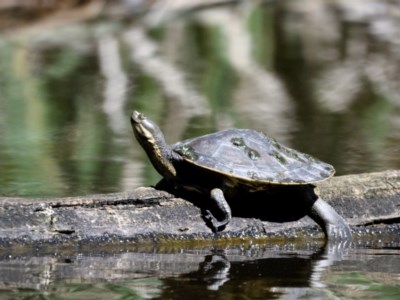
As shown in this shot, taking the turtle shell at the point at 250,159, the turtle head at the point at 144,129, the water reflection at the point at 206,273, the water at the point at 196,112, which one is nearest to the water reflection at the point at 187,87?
the water at the point at 196,112

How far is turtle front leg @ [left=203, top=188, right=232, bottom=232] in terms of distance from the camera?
15.9 feet

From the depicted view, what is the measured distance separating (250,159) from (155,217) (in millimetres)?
488

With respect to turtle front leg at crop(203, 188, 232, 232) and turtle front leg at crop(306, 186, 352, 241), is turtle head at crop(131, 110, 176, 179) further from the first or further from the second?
turtle front leg at crop(306, 186, 352, 241)

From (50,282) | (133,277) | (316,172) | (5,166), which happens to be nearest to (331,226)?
(316,172)

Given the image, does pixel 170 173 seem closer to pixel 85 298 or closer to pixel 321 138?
pixel 85 298

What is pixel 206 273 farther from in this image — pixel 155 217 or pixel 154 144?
pixel 154 144

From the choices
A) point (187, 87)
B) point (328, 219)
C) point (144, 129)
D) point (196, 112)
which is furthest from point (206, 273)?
point (187, 87)

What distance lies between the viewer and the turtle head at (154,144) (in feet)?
16.5

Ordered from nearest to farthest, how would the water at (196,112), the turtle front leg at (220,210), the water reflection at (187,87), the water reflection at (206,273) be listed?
the water reflection at (206,273), the water at (196,112), the turtle front leg at (220,210), the water reflection at (187,87)

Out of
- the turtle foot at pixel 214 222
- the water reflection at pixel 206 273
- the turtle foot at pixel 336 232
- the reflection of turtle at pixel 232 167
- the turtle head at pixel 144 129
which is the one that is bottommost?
the water reflection at pixel 206 273

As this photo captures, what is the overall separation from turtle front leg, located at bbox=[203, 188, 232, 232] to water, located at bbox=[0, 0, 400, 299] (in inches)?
4.4

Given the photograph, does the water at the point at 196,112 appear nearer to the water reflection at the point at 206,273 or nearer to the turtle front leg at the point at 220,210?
the water reflection at the point at 206,273

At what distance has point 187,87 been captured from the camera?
11867 millimetres

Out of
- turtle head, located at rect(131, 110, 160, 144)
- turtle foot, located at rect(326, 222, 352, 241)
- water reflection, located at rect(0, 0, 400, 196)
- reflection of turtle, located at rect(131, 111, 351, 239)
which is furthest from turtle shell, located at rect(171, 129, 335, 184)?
water reflection, located at rect(0, 0, 400, 196)
